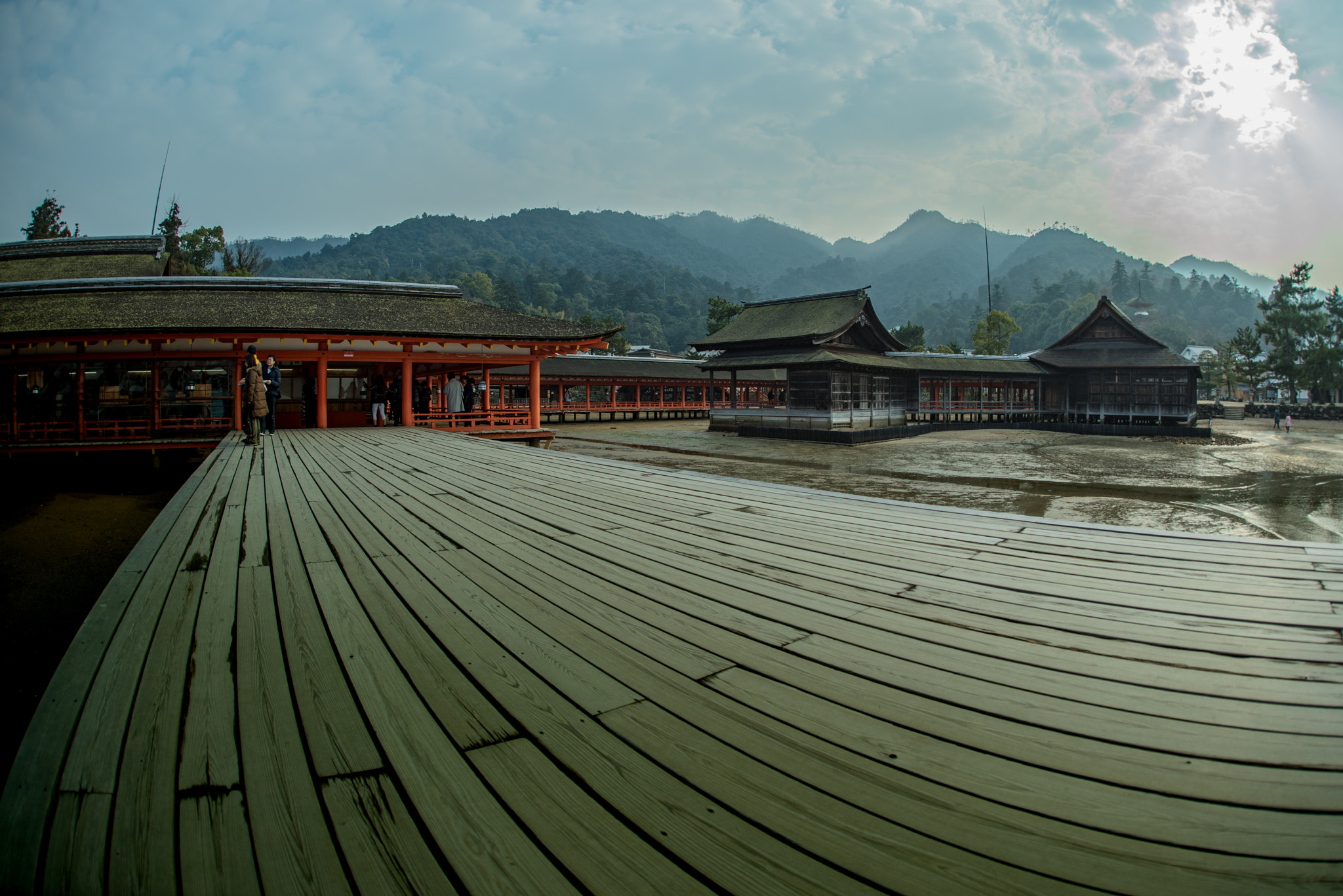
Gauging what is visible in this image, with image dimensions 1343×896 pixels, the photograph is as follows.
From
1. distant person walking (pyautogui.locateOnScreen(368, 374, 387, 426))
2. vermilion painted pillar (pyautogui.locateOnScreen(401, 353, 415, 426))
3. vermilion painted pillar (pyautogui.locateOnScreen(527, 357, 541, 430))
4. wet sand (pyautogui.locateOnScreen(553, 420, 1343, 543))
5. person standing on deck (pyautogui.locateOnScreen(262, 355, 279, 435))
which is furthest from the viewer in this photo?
vermilion painted pillar (pyautogui.locateOnScreen(527, 357, 541, 430))

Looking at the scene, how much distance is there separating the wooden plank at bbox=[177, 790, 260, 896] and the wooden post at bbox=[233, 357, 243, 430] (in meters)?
16.4

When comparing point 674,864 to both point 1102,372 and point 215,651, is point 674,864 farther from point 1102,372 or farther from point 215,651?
point 1102,372

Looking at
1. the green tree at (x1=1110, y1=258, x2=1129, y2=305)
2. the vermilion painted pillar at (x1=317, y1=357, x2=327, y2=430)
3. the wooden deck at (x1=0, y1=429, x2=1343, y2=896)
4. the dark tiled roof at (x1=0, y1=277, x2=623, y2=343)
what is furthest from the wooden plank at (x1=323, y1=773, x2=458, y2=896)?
the green tree at (x1=1110, y1=258, x2=1129, y2=305)

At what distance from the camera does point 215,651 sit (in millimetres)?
Answer: 2416

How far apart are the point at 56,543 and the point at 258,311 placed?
23.4 ft

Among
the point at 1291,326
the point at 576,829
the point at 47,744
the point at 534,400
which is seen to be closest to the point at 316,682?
the point at 47,744

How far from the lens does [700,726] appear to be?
1.85m

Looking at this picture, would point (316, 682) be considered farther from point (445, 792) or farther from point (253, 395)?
point (253, 395)

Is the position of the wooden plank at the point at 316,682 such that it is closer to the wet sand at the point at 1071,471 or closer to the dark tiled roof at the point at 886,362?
the wet sand at the point at 1071,471

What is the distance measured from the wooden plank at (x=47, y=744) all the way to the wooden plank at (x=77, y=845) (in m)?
0.03

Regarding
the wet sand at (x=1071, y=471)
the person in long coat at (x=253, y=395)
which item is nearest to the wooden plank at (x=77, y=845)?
the wet sand at (x=1071, y=471)

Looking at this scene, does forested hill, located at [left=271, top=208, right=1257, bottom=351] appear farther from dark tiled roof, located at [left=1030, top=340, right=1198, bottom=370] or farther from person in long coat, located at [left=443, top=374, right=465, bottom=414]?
person in long coat, located at [left=443, top=374, right=465, bottom=414]

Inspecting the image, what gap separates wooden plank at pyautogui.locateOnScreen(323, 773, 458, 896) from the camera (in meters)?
1.25

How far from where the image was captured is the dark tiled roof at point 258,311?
47.2 feet
